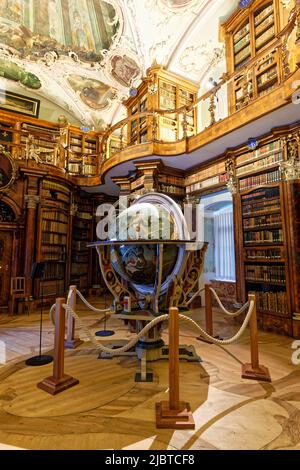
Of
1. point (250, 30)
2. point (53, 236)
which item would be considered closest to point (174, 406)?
point (53, 236)

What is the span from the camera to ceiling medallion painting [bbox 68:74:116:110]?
8.83 m

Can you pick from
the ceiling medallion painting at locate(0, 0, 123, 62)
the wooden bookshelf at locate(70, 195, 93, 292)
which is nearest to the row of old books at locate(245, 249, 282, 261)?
the wooden bookshelf at locate(70, 195, 93, 292)

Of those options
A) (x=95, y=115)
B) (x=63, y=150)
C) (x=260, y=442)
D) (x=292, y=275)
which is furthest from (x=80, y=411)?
(x=95, y=115)

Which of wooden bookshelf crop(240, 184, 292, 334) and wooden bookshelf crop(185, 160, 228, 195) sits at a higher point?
wooden bookshelf crop(185, 160, 228, 195)

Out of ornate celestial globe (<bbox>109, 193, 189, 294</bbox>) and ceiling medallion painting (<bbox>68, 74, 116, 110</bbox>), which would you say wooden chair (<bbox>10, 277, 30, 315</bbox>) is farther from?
ceiling medallion painting (<bbox>68, 74, 116, 110</bbox>)

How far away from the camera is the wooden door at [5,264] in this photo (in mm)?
6582

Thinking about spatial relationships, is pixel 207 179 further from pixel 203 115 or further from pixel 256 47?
pixel 256 47

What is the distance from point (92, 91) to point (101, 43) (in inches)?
70.6

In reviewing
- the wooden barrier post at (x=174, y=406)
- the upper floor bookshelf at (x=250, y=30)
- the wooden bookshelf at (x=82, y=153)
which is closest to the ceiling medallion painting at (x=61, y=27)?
the wooden bookshelf at (x=82, y=153)

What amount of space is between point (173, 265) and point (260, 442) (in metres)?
1.97

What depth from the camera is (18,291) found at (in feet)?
21.1

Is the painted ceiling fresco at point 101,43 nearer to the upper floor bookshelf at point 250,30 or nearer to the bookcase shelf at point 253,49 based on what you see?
the upper floor bookshelf at point 250,30

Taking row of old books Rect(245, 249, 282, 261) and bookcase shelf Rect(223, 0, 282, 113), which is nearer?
row of old books Rect(245, 249, 282, 261)

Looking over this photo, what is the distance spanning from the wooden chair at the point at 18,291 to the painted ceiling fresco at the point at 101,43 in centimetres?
684
